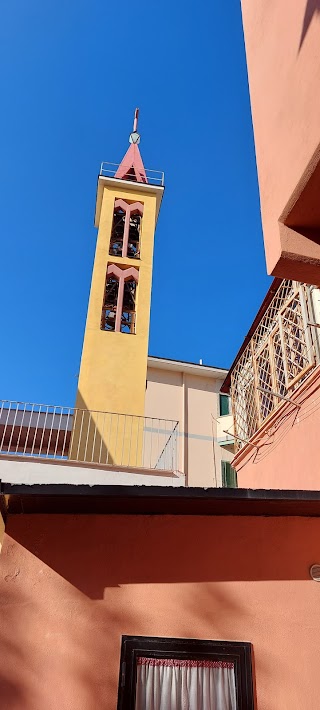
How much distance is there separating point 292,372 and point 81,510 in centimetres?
425

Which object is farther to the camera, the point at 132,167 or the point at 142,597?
the point at 132,167

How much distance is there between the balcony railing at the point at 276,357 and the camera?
7.48 metres

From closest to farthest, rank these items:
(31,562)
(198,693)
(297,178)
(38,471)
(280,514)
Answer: (297,178), (198,693), (31,562), (280,514), (38,471)

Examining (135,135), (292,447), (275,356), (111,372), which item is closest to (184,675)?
(292,447)

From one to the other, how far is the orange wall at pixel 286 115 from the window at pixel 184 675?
312 centimetres

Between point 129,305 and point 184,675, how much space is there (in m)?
12.7

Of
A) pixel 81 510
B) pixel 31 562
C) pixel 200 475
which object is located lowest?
pixel 31 562

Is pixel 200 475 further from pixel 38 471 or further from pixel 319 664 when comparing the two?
pixel 319 664

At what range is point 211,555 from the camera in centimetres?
480

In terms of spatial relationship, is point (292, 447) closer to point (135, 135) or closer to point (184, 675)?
point (184, 675)

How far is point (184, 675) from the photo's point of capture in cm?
429

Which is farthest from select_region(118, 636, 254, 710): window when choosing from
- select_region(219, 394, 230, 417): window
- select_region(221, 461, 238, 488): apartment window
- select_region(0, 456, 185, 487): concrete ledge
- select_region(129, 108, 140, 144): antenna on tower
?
select_region(129, 108, 140, 144): antenna on tower

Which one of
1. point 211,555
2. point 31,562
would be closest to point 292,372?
point 211,555

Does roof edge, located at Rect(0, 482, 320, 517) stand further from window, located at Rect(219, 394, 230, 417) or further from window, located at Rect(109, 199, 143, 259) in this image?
window, located at Rect(219, 394, 230, 417)
